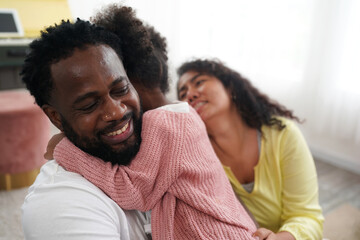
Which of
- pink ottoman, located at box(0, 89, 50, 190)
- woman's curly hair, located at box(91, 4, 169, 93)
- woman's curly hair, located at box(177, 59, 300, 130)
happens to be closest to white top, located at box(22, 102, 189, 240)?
woman's curly hair, located at box(91, 4, 169, 93)

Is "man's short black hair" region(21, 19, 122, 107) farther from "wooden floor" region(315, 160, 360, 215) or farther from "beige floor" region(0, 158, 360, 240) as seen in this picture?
"wooden floor" region(315, 160, 360, 215)

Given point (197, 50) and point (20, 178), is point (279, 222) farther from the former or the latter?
point (197, 50)

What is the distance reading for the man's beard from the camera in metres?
0.74

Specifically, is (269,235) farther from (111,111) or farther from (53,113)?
(53,113)

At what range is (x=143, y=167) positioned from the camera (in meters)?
0.76

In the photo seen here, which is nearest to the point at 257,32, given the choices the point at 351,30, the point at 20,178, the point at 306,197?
the point at 351,30

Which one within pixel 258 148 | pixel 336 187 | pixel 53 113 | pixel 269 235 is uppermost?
pixel 53 113

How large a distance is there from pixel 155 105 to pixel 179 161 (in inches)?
11.5

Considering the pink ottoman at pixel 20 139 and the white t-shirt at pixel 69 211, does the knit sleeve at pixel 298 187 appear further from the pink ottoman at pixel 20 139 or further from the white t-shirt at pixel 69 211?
the pink ottoman at pixel 20 139

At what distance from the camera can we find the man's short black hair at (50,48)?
2.33ft

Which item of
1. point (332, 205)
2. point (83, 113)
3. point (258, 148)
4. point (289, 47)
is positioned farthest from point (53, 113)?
point (289, 47)

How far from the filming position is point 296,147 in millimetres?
1195

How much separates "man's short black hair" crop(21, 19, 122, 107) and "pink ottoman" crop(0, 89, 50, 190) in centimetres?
146

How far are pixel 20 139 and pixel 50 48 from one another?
1703 millimetres
